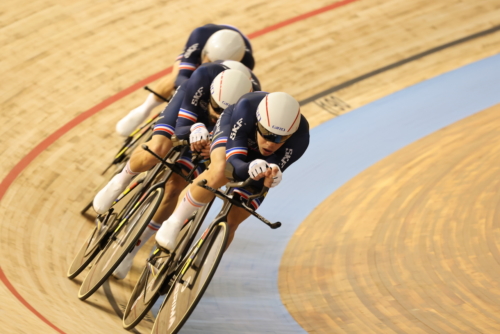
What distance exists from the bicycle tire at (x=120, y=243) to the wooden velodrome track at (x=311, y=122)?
0.14 metres

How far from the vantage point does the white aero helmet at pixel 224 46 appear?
4.85 m

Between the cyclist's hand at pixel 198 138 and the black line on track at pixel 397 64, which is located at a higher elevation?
the cyclist's hand at pixel 198 138

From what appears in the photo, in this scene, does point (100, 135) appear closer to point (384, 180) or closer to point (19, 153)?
point (19, 153)

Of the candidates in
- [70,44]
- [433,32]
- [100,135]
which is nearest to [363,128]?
[433,32]

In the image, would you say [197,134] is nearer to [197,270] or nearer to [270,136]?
[270,136]

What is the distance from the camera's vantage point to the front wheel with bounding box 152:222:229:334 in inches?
138

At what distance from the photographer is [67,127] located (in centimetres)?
640

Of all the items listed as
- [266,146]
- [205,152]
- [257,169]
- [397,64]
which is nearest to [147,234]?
[205,152]

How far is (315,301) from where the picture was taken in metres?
4.66

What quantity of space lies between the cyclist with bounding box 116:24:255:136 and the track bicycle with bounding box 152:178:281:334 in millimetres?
1436

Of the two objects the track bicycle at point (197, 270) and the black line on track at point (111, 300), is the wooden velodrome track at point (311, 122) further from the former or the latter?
the track bicycle at point (197, 270)

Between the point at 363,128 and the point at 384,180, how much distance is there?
1.18 metres

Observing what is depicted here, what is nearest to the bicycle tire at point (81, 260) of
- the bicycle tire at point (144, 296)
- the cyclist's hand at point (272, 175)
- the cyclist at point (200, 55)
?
the bicycle tire at point (144, 296)

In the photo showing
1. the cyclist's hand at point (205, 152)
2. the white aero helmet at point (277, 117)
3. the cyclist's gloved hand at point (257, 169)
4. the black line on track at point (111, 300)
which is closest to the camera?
the cyclist's gloved hand at point (257, 169)
